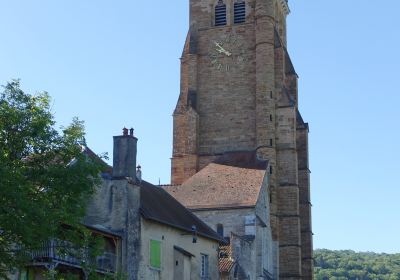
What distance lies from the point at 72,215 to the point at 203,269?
54.8 feet

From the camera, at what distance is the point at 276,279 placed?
51.6m

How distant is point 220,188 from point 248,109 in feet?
29.8

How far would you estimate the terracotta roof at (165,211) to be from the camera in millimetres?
33219

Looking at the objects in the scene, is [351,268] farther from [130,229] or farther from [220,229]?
[130,229]

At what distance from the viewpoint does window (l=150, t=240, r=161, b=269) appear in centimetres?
3247

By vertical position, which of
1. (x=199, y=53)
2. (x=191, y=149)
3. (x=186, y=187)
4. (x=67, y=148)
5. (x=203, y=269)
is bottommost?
(x=203, y=269)

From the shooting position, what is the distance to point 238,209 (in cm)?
4619

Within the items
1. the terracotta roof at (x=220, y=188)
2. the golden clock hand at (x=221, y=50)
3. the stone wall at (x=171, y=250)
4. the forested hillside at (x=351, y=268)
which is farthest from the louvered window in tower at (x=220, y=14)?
the forested hillside at (x=351, y=268)

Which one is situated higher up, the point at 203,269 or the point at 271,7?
the point at 271,7

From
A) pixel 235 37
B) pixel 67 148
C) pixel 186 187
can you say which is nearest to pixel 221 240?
pixel 186 187

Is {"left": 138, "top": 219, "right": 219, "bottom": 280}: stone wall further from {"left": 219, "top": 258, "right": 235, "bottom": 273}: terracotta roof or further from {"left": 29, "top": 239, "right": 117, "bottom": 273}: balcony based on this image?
{"left": 29, "top": 239, "right": 117, "bottom": 273}: balcony

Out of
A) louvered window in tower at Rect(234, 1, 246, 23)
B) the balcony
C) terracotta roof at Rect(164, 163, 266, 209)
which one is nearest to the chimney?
the balcony

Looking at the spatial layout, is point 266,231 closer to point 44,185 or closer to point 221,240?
point 221,240

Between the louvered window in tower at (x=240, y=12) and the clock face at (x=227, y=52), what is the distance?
4.22 ft
